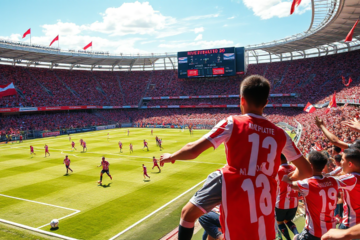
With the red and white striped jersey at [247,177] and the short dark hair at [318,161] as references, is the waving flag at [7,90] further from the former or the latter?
the red and white striped jersey at [247,177]

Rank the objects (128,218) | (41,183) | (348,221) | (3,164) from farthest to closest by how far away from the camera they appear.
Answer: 1. (3,164)
2. (41,183)
3. (128,218)
4. (348,221)

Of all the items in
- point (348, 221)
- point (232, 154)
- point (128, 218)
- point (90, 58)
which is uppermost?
point (90, 58)

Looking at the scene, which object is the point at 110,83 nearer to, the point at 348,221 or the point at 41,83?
the point at 41,83

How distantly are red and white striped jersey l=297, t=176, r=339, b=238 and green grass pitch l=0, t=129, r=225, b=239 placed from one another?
8990 mm

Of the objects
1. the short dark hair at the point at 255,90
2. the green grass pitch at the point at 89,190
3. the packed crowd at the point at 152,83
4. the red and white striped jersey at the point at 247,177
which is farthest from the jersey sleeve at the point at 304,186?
the packed crowd at the point at 152,83

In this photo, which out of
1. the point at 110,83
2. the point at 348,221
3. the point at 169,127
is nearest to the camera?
the point at 348,221

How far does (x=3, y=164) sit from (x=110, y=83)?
49.5m

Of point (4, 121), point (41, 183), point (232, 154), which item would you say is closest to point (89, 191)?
point (41, 183)

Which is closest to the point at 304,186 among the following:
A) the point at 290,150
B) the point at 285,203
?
the point at 290,150

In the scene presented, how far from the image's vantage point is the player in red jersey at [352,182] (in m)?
4.10

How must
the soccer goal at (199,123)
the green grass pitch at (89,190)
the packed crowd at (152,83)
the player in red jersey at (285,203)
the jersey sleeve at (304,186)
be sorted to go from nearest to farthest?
the jersey sleeve at (304,186), the player in red jersey at (285,203), the green grass pitch at (89,190), the packed crowd at (152,83), the soccer goal at (199,123)

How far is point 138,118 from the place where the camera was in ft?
216

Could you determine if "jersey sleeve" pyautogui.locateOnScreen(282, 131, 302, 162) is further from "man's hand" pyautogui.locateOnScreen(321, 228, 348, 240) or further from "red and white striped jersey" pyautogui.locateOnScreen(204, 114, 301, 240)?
"man's hand" pyautogui.locateOnScreen(321, 228, 348, 240)

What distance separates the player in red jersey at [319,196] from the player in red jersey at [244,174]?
1.74 meters
